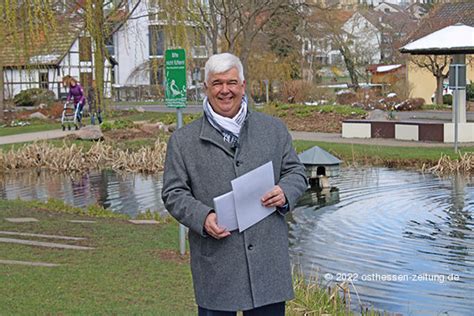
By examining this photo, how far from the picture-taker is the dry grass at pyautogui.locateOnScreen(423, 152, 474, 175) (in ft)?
68.6

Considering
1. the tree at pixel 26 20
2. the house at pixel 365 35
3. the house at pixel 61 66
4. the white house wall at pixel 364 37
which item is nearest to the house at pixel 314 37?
the house at pixel 365 35

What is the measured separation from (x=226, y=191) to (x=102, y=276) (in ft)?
15.0

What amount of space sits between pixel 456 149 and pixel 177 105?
14568 mm

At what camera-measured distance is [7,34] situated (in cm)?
1284

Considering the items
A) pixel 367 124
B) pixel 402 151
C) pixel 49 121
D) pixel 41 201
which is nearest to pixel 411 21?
pixel 49 121

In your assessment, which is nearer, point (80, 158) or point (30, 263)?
point (30, 263)

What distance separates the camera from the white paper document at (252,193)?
199 inches

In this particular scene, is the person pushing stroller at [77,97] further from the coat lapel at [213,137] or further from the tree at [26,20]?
the coat lapel at [213,137]

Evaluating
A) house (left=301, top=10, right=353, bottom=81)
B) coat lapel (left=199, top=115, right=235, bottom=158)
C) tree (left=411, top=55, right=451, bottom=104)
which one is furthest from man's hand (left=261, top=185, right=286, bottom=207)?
tree (left=411, top=55, right=451, bottom=104)

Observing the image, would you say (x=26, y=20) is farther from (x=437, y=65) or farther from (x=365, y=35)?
(x=365, y=35)

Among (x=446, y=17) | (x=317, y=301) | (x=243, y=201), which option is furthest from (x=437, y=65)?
(x=243, y=201)

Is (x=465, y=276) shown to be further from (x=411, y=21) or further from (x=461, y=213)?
(x=411, y=21)

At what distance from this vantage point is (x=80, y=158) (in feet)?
78.8

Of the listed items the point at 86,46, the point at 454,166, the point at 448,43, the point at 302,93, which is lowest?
the point at 454,166
